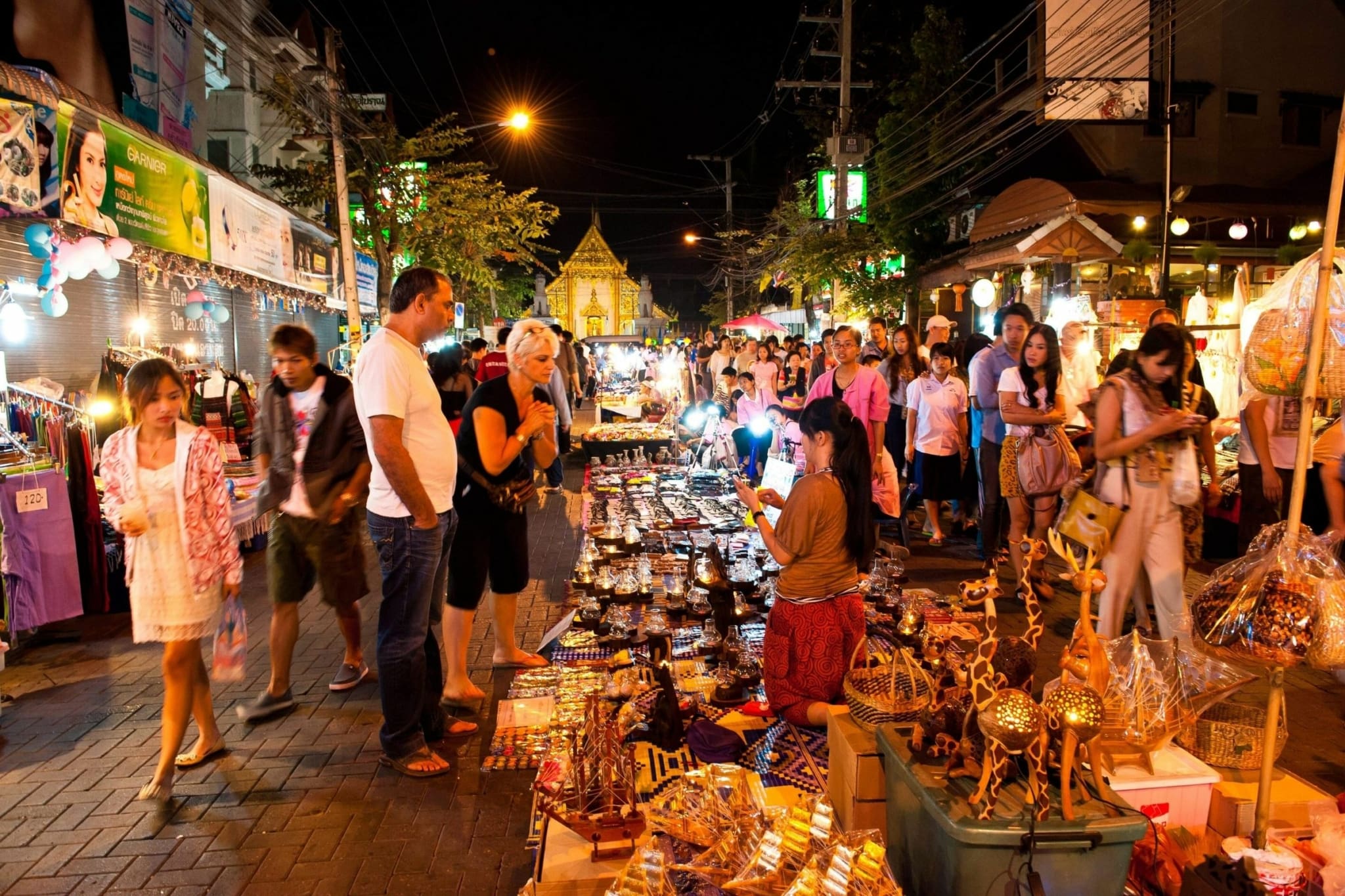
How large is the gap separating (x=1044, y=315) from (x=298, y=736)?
14.0m

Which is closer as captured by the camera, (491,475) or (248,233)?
(491,475)

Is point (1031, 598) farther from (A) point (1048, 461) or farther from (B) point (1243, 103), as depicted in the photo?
(B) point (1243, 103)

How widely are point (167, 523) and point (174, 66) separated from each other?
931cm

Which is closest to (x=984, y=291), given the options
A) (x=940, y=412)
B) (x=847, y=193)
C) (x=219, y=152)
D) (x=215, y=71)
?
(x=847, y=193)

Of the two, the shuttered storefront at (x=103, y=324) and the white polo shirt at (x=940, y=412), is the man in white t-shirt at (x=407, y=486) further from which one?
the white polo shirt at (x=940, y=412)

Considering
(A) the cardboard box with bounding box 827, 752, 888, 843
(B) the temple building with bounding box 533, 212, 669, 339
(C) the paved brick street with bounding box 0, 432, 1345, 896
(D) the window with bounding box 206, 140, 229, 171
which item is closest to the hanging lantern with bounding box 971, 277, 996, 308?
(C) the paved brick street with bounding box 0, 432, 1345, 896

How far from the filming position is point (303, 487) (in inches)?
160

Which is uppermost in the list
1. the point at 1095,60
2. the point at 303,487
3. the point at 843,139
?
the point at 843,139

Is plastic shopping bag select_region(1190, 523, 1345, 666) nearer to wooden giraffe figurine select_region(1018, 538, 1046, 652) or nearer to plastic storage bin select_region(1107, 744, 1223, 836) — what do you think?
plastic storage bin select_region(1107, 744, 1223, 836)

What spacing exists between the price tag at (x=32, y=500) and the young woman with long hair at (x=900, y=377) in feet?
22.9

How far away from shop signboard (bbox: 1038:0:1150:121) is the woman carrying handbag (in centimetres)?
1227

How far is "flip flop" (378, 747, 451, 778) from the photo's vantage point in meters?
3.75

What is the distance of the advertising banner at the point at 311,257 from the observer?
42.5 feet

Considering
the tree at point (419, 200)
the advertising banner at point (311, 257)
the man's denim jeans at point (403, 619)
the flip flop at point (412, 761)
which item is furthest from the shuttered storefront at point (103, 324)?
the flip flop at point (412, 761)
